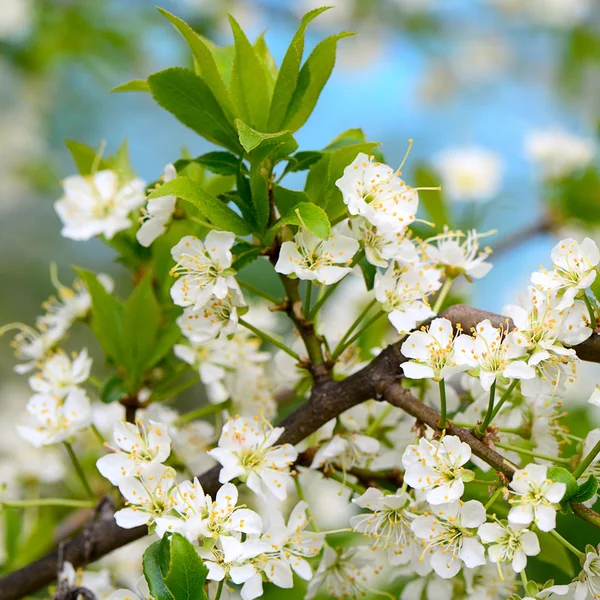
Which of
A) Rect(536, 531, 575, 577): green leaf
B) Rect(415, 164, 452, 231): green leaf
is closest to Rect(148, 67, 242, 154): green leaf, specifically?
Rect(536, 531, 575, 577): green leaf

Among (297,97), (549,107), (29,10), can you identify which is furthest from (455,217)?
(549,107)

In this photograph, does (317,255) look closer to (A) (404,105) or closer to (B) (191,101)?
(B) (191,101)

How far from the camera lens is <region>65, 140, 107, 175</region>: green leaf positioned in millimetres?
1100

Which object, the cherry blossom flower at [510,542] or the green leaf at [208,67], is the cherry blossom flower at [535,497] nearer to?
the cherry blossom flower at [510,542]

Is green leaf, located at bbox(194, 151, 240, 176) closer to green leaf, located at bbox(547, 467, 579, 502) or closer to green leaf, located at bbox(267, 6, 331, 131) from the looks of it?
green leaf, located at bbox(267, 6, 331, 131)

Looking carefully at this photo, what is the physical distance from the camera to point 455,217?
171 centimetres

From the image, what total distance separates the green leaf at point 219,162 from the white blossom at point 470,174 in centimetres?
131

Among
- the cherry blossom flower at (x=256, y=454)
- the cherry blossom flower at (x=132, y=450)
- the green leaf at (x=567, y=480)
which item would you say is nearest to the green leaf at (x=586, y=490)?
the green leaf at (x=567, y=480)

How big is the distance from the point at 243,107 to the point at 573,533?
101cm

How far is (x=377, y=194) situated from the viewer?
81cm

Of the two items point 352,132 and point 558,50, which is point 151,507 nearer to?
point 352,132

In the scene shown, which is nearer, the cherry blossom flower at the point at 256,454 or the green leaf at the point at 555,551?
the cherry blossom flower at the point at 256,454

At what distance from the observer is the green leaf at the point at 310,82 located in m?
0.82

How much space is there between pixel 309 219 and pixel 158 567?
13.7 inches
